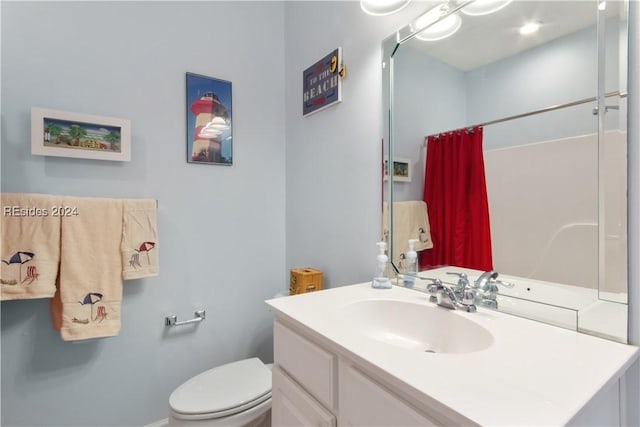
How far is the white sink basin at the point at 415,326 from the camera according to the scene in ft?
2.62

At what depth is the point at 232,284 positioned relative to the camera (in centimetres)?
172

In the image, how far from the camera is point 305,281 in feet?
4.81

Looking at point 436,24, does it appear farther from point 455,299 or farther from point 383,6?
point 455,299

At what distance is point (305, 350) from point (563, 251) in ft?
2.39

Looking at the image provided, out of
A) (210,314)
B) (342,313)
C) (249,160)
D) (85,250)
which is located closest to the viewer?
(342,313)

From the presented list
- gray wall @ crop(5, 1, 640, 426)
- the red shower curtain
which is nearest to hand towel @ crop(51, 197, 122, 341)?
gray wall @ crop(5, 1, 640, 426)

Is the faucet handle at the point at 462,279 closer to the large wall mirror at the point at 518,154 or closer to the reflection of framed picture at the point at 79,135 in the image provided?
the large wall mirror at the point at 518,154

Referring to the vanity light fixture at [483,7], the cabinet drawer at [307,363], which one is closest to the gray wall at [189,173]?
the vanity light fixture at [483,7]

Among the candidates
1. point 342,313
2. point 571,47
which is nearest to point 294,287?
point 342,313

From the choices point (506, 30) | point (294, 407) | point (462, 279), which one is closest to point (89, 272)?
point (294, 407)

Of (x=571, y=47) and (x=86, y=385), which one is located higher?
(x=571, y=47)

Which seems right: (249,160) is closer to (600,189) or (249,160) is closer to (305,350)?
(305,350)

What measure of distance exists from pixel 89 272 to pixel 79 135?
60cm

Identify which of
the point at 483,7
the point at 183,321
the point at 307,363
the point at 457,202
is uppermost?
the point at 483,7
